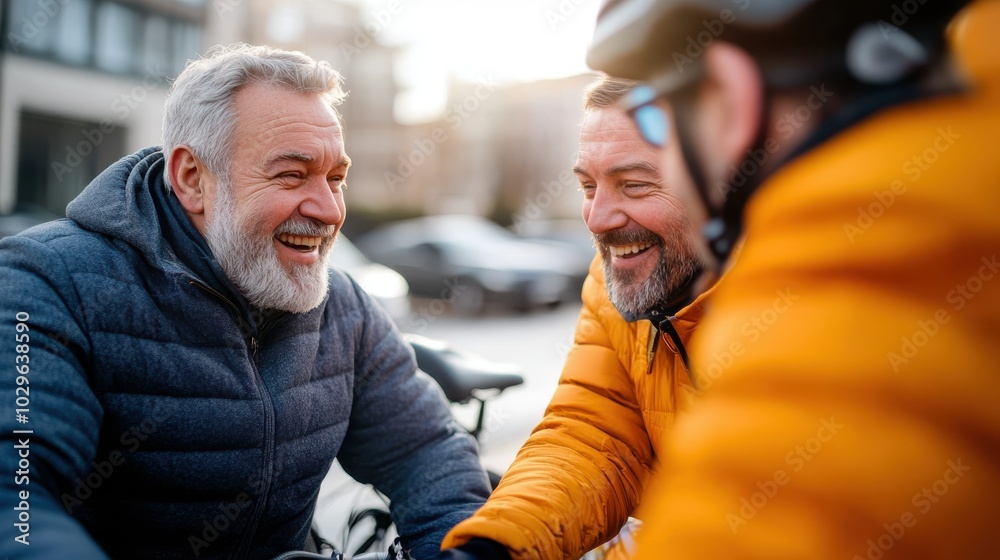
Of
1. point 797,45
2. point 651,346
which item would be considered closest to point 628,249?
point 651,346

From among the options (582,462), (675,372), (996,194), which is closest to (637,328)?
(675,372)

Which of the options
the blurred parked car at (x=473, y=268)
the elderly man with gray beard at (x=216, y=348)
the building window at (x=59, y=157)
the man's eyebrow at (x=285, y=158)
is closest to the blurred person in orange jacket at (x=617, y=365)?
the elderly man with gray beard at (x=216, y=348)

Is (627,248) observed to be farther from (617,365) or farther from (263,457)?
(263,457)

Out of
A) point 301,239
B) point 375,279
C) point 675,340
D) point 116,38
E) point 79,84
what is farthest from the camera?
point 116,38

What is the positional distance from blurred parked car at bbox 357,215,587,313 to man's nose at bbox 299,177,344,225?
1092cm

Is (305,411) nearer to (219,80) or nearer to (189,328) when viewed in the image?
(189,328)

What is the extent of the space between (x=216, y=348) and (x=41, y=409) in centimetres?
44

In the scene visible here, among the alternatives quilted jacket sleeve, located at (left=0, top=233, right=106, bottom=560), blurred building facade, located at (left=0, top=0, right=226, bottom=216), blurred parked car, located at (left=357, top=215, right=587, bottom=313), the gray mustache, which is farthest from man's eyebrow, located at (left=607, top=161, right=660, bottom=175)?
blurred building facade, located at (left=0, top=0, right=226, bottom=216)

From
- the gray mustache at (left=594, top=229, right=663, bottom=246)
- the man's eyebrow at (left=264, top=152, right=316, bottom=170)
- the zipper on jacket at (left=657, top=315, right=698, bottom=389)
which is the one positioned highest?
the gray mustache at (left=594, top=229, right=663, bottom=246)

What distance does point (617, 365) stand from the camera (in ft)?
6.29

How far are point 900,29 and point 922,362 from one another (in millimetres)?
324

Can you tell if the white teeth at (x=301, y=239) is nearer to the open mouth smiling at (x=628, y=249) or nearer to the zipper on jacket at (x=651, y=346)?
the open mouth smiling at (x=628, y=249)

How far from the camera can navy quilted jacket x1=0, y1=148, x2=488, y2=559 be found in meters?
1.46

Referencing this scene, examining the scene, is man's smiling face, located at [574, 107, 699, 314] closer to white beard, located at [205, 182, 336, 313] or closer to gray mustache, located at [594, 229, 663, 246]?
gray mustache, located at [594, 229, 663, 246]
